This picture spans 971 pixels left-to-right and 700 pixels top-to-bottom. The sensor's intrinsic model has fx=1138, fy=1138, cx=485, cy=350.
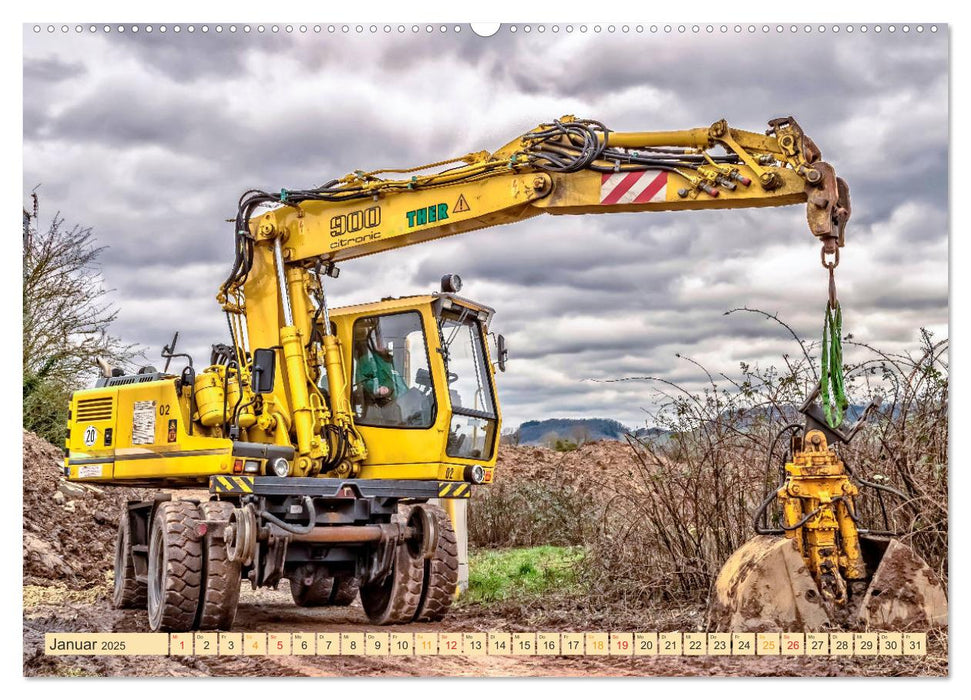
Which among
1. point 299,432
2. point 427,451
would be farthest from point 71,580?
point 427,451

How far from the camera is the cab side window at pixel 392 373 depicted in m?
8.52

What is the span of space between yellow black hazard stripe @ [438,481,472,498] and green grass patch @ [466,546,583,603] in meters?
1.36

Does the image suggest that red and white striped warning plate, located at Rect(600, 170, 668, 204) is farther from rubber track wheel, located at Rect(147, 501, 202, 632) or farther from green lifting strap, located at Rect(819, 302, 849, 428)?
rubber track wheel, located at Rect(147, 501, 202, 632)

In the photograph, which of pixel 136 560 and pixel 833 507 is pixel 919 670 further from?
pixel 136 560

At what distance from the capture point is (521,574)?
1047 centimetres

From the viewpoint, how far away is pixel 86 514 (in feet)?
44.2

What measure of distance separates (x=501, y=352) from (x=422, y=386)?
0.71 metres

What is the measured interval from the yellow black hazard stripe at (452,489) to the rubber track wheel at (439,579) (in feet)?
1.00


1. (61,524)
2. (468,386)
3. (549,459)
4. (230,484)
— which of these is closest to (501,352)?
(468,386)

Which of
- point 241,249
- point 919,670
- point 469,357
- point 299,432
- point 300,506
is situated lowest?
point 919,670

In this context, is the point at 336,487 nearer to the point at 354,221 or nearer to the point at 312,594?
the point at 354,221

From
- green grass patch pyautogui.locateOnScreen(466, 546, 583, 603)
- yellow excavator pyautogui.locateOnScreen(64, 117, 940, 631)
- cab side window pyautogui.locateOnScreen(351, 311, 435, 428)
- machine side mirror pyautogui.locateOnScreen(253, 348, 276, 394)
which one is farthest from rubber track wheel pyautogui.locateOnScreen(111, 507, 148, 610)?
green grass patch pyautogui.locateOnScreen(466, 546, 583, 603)

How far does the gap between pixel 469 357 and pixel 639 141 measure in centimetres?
249

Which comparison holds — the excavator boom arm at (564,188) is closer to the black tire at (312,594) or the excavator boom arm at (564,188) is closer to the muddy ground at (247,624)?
the muddy ground at (247,624)
